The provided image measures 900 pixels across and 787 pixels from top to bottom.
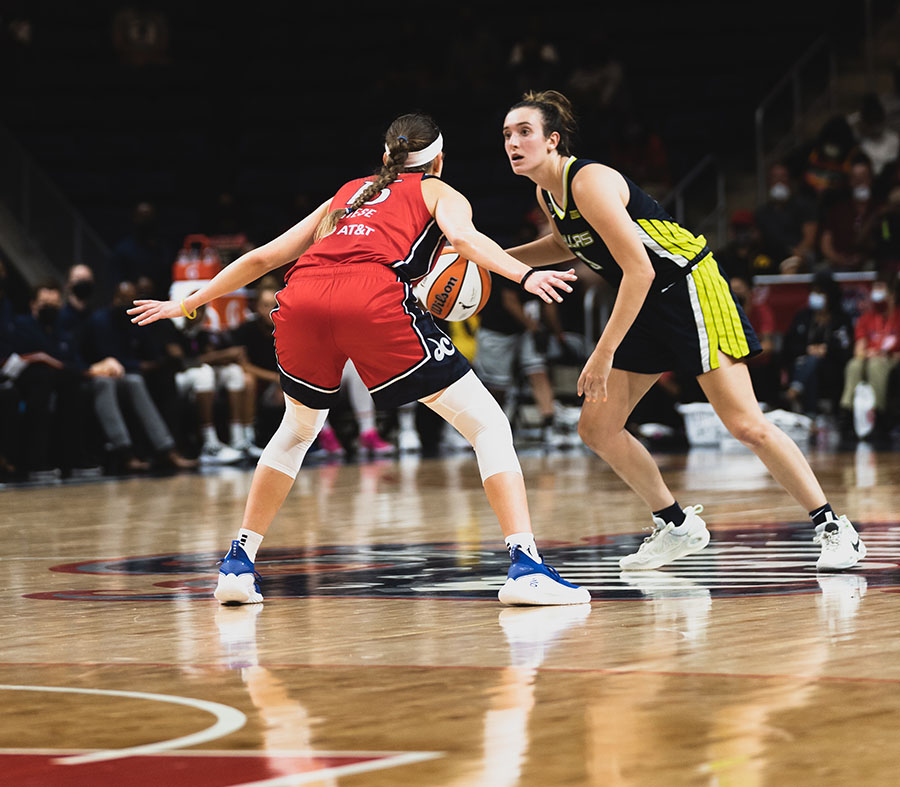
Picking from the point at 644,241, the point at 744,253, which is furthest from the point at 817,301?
the point at 644,241

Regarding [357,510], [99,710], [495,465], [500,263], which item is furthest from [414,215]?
[357,510]

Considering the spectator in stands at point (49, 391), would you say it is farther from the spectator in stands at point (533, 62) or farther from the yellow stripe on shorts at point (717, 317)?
the spectator in stands at point (533, 62)

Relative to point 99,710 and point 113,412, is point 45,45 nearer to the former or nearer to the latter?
point 113,412

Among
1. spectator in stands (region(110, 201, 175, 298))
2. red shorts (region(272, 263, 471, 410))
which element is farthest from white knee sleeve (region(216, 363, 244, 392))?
red shorts (region(272, 263, 471, 410))

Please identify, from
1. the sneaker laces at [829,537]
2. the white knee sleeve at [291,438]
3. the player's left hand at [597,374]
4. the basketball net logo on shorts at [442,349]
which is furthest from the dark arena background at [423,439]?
the basketball net logo on shorts at [442,349]

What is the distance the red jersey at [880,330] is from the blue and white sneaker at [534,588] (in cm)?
916

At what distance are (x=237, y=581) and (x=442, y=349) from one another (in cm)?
90

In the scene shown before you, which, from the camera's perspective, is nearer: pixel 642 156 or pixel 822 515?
pixel 822 515

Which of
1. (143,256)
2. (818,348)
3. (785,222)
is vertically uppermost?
(785,222)

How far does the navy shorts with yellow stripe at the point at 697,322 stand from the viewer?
5.10 metres

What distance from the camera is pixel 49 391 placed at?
11109mm

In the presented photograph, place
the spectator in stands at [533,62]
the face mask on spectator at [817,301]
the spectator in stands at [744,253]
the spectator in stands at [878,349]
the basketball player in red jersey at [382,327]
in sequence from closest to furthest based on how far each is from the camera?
the basketball player in red jersey at [382,327], the spectator in stands at [878,349], the face mask on spectator at [817,301], the spectator in stands at [744,253], the spectator in stands at [533,62]

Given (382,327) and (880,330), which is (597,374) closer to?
(382,327)

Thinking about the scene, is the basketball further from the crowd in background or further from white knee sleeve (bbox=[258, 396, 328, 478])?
the crowd in background
